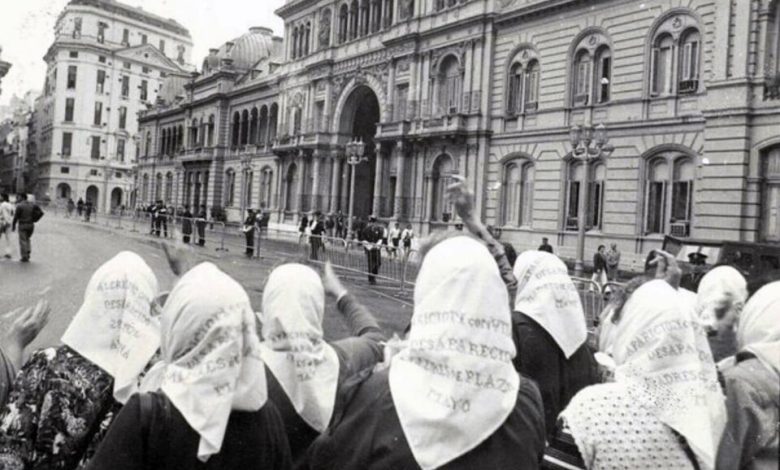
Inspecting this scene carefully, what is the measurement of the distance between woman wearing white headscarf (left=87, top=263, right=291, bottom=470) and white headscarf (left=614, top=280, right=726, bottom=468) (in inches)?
58.9

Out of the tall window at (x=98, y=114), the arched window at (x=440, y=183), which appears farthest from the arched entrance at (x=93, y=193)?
the arched window at (x=440, y=183)

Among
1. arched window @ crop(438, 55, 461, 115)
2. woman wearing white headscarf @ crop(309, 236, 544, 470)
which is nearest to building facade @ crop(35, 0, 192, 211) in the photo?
arched window @ crop(438, 55, 461, 115)

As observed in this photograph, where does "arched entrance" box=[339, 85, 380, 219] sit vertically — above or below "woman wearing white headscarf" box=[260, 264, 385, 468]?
above

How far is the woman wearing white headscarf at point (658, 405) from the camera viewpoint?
272cm

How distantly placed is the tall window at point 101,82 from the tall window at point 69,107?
284 centimetres

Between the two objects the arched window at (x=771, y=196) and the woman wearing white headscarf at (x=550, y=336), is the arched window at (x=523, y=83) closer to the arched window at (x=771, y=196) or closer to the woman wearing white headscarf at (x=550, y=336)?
the arched window at (x=771, y=196)

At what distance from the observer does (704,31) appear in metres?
23.1

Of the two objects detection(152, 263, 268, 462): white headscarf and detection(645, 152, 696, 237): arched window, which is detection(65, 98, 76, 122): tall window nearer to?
detection(645, 152, 696, 237): arched window

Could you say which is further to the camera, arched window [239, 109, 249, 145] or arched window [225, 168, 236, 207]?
arched window [225, 168, 236, 207]

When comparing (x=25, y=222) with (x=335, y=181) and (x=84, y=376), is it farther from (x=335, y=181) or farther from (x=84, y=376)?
(x=335, y=181)

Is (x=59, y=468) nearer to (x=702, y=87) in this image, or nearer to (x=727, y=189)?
(x=727, y=189)

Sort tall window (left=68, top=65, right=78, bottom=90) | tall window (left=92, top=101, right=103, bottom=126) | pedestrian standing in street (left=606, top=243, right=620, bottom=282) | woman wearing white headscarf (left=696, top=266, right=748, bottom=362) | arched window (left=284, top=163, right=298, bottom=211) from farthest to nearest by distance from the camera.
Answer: tall window (left=92, top=101, right=103, bottom=126) < tall window (left=68, top=65, right=78, bottom=90) < arched window (left=284, top=163, right=298, bottom=211) < pedestrian standing in street (left=606, top=243, right=620, bottom=282) < woman wearing white headscarf (left=696, top=266, right=748, bottom=362)

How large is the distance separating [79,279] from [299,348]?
13.5m

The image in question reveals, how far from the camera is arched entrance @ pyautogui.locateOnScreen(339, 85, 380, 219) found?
135ft
